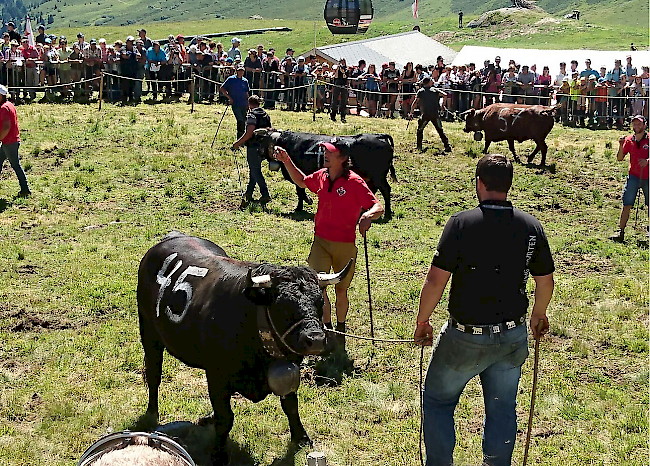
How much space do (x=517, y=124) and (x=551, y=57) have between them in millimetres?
12222

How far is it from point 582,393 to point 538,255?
3.02 metres

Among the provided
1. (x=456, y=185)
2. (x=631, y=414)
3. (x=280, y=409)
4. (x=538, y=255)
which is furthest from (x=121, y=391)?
(x=456, y=185)

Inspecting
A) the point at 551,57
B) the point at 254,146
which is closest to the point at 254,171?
the point at 254,146

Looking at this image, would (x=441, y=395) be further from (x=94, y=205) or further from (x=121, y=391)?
(x=94, y=205)

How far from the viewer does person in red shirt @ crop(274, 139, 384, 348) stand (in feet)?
23.6

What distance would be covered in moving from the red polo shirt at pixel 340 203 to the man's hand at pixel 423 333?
235 centimetres

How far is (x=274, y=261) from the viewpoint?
35.1 ft

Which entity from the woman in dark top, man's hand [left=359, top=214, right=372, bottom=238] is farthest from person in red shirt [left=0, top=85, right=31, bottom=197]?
the woman in dark top

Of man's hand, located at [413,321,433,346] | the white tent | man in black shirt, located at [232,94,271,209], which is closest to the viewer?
man's hand, located at [413,321,433,346]

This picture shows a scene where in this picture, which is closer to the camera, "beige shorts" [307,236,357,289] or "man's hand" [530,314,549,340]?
"man's hand" [530,314,549,340]

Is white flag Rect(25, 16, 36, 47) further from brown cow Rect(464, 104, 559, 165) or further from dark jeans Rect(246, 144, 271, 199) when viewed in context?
brown cow Rect(464, 104, 559, 165)

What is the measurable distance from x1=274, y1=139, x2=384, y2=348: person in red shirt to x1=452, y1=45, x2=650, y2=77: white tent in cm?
2305

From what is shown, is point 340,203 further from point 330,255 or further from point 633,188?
point 633,188

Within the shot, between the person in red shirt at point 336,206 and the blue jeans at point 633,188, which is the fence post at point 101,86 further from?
the person in red shirt at point 336,206
